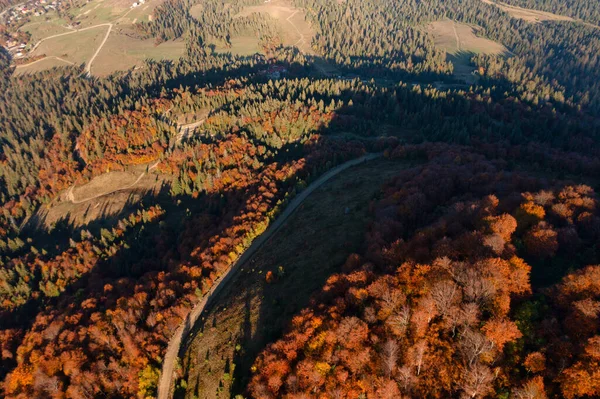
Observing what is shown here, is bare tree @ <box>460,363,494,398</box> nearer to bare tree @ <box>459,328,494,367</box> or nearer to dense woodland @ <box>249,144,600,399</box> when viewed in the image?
dense woodland @ <box>249,144,600,399</box>

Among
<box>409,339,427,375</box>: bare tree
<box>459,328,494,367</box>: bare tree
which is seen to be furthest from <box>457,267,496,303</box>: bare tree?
<box>409,339,427,375</box>: bare tree

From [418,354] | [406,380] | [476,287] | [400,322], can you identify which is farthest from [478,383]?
[476,287]

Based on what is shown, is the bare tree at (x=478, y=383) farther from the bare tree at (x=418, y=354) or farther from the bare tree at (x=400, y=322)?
the bare tree at (x=400, y=322)

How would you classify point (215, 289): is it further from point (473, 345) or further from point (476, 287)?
point (476, 287)

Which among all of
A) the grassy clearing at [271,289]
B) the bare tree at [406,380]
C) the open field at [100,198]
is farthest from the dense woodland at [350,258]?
the grassy clearing at [271,289]

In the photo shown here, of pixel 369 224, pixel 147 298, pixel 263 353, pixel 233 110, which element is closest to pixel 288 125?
pixel 233 110
